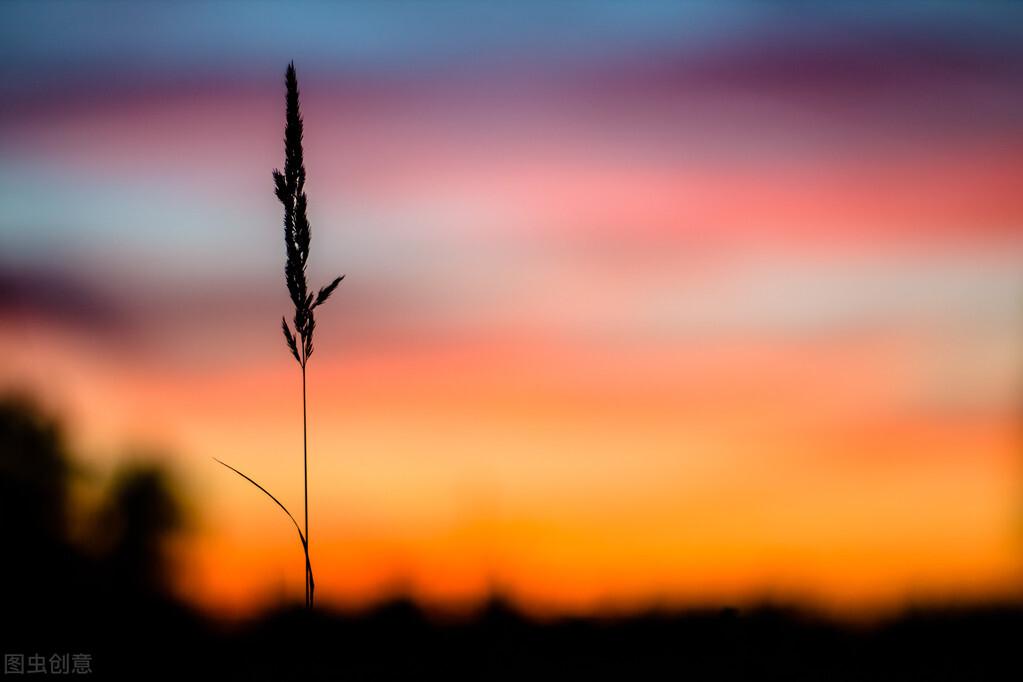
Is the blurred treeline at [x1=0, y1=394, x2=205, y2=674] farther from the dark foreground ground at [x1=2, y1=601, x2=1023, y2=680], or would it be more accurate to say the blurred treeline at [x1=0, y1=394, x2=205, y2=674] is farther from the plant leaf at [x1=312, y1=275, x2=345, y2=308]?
the plant leaf at [x1=312, y1=275, x2=345, y2=308]

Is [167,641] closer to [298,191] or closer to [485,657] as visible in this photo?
[485,657]

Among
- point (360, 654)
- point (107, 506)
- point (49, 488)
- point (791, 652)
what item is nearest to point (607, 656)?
point (791, 652)

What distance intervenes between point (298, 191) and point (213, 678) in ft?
6.11

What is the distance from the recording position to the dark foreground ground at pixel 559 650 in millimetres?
3211

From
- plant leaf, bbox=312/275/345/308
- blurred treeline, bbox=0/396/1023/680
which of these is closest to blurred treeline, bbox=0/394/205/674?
blurred treeline, bbox=0/396/1023/680

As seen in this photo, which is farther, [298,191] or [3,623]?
[3,623]

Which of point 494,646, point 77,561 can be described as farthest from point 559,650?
point 77,561

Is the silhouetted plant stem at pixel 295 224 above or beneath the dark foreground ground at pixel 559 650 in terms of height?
above

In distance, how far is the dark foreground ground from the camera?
321cm

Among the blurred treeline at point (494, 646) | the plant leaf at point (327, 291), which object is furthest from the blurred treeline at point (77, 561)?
the plant leaf at point (327, 291)

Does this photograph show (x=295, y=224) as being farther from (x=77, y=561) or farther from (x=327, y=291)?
(x=77, y=561)

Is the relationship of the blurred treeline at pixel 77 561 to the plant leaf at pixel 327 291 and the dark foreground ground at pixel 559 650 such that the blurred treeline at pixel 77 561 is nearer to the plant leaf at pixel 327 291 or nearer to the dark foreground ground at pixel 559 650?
the dark foreground ground at pixel 559 650

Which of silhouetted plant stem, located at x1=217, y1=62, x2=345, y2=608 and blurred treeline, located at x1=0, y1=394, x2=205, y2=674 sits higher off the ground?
silhouetted plant stem, located at x1=217, y1=62, x2=345, y2=608

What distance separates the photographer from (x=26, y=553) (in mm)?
6711
